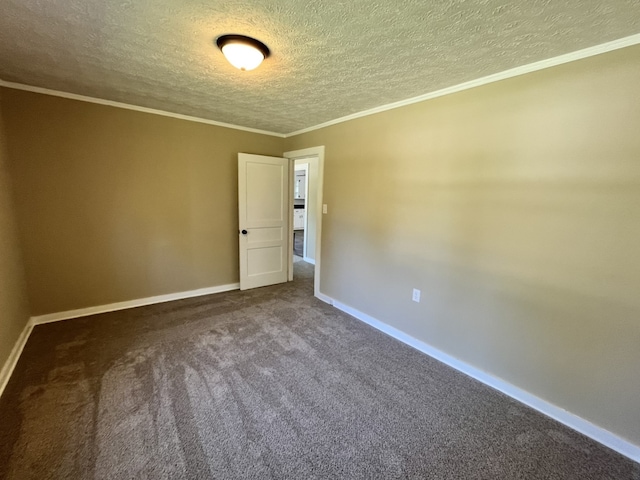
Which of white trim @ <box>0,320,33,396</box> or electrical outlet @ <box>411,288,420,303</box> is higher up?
electrical outlet @ <box>411,288,420,303</box>

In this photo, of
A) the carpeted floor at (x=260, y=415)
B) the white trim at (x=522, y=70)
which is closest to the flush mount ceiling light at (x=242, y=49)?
the white trim at (x=522, y=70)

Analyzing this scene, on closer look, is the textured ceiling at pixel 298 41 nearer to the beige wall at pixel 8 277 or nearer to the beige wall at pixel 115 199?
the beige wall at pixel 115 199

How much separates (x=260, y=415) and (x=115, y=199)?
9.35 ft

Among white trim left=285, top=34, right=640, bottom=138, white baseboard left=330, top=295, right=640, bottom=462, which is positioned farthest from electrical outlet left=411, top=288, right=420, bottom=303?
white trim left=285, top=34, right=640, bottom=138

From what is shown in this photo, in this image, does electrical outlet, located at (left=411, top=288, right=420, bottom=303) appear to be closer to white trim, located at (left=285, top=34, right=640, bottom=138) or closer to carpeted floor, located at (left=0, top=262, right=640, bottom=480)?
carpeted floor, located at (left=0, top=262, right=640, bottom=480)

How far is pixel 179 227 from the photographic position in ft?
11.8

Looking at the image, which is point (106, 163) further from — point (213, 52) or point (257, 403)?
point (257, 403)

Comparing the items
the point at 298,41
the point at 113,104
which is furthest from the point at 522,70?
the point at 113,104

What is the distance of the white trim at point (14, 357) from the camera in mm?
2005

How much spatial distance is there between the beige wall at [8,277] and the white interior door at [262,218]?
2.19m

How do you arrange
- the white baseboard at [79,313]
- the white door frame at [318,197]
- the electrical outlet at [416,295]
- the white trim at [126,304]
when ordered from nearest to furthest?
the white baseboard at [79,313], the electrical outlet at [416,295], the white trim at [126,304], the white door frame at [318,197]

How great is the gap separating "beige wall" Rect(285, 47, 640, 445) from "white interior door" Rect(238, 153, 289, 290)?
1717 millimetres

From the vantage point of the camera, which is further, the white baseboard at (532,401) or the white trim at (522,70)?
the white baseboard at (532,401)

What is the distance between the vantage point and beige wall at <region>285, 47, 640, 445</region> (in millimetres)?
1597
